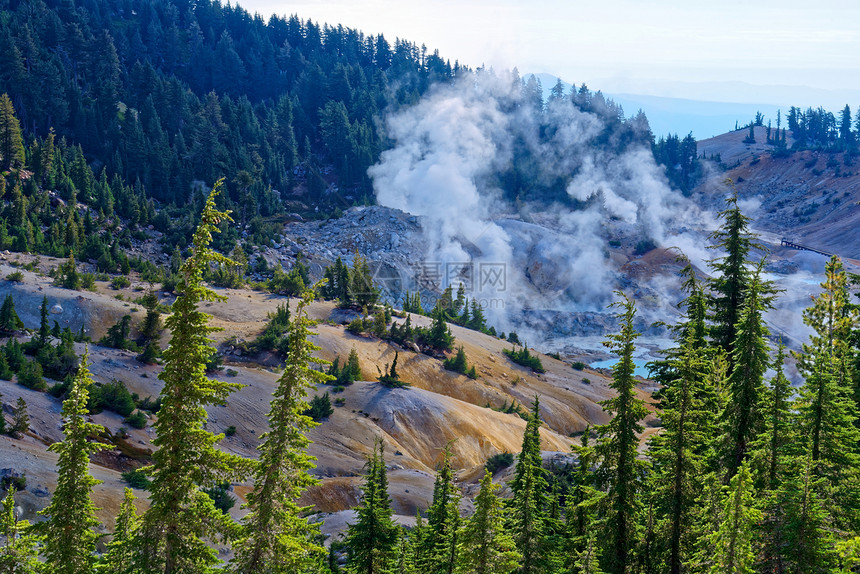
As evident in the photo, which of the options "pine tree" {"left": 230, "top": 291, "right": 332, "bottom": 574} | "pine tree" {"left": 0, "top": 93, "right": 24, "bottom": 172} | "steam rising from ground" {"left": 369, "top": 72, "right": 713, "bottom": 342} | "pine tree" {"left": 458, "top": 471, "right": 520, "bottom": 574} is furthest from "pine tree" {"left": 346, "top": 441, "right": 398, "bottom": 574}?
"steam rising from ground" {"left": 369, "top": 72, "right": 713, "bottom": 342}

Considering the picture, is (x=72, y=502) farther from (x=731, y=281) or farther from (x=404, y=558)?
(x=731, y=281)

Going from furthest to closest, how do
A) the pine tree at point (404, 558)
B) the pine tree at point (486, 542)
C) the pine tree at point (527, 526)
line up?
the pine tree at point (404, 558) < the pine tree at point (527, 526) < the pine tree at point (486, 542)

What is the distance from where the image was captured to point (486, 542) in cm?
1502

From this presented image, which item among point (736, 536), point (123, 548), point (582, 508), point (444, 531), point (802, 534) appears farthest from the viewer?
point (582, 508)

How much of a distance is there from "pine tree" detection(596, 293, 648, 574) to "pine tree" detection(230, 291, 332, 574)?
7.96m

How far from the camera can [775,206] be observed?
139375 millimetres

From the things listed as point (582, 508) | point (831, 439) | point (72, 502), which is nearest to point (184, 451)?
point (72, 502)

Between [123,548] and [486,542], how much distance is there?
6.94 metres

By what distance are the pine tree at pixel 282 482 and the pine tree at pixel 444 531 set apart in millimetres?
4315

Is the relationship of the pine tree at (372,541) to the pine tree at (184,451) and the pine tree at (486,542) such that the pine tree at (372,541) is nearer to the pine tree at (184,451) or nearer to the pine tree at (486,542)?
the pine tree at (486,542)

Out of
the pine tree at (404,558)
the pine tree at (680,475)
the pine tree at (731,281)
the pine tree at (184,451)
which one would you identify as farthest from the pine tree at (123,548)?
the pine tree at (731,281)

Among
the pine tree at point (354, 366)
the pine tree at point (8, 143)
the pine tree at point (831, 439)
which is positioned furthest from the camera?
the pine tree at point (8, 143)

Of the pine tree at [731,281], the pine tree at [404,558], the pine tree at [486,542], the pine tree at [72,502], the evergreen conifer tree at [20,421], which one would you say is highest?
the pine tree at [731,281]

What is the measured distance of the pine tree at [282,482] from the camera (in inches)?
499
